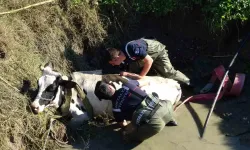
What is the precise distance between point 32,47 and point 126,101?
2.14 meters

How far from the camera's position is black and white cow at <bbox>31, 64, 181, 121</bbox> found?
698 cm

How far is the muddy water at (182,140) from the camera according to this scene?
7.03 m

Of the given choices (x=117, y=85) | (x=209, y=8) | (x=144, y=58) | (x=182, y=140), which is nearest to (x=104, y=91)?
(x=117, y=85)

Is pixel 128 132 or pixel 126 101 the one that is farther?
pixel 128 132

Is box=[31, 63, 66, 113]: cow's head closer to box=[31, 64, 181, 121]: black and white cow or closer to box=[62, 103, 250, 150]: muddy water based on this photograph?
box=[31, 64, 181, 121]: black and white cow

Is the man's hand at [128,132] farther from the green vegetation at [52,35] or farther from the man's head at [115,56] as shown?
the man's head at [115,56]

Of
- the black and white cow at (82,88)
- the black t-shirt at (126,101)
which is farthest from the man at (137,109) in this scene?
the black and white cow at (82,88)

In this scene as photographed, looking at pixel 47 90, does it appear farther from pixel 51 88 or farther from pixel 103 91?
pixel 103 91

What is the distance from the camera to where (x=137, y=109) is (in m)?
6.85

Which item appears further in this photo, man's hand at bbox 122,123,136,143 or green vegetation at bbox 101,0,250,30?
green vegetation at bbox 101,0,250,30

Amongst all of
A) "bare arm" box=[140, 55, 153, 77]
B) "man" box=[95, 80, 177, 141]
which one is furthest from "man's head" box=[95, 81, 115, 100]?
"bare arm" box=[140, 55, 153, 77]

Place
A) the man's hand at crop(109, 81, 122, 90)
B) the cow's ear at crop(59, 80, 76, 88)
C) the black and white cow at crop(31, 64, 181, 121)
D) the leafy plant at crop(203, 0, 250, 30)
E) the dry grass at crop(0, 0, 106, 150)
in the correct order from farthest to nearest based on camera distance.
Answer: the leafy plant at crop(203, 0, 250, 30) → the man's hand at crop(109, 81, 122, 90) → the cow's ear at crop(59, 80, 76, 88) → the black and white cow at crop(31, 64, 181, 121) → the dry grass at crop(0, 0, 106, 150)

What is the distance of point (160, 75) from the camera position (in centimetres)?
856

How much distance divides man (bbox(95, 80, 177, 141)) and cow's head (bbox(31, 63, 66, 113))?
2.09ft
